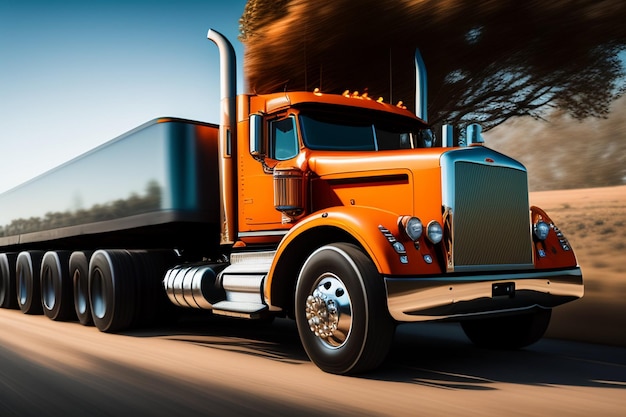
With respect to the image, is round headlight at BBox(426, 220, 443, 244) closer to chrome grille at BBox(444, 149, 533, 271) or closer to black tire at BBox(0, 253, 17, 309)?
chrome grille at BBox(444, 149, 533, 271)

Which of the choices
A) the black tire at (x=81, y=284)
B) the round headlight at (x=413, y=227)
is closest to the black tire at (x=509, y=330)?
the round headlight at (x=413, y=227)

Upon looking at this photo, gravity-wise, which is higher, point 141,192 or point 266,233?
point 141,192

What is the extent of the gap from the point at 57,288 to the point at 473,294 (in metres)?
7.33

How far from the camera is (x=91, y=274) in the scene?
32.3 feet

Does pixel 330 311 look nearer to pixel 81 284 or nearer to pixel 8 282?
pixel 81 284

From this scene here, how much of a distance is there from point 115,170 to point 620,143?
825 centimetres

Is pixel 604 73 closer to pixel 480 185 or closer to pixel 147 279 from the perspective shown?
pixel 480 185

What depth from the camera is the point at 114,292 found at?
9117 mm

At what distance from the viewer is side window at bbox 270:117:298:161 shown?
7.22 metres

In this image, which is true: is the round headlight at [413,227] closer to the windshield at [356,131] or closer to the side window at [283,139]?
the windshield at [356,131]

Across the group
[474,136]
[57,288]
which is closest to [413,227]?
[474,136]

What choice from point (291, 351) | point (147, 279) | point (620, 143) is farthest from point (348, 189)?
point (620, 143)

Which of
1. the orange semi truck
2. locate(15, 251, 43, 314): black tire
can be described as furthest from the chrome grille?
locate(15, 251, 43, 314): black tire

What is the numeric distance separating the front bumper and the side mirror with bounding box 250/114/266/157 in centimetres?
227
